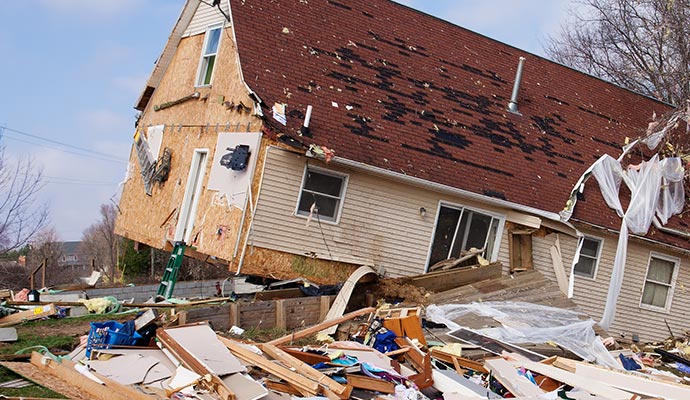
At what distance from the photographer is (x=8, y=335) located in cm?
1091

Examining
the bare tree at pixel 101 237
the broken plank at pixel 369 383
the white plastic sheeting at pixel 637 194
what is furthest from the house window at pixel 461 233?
the bare tree at pixel 101 237

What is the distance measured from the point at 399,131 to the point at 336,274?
3201 millimetres

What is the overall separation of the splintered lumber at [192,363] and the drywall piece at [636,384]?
187 inches

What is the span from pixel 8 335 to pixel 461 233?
9.32 metres

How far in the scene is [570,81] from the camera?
22.0 m

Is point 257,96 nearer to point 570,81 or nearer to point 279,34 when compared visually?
point 279,34

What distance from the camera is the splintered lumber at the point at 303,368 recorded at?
8844mm

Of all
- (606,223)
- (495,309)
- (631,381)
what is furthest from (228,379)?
(606,223)

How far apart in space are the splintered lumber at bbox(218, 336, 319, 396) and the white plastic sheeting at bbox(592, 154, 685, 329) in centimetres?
1056

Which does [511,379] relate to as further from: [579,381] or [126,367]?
[126,367]

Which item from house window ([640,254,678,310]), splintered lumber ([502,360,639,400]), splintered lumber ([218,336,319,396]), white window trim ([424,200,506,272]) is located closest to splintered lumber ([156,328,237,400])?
splintered lumber ([218,336,319,396])

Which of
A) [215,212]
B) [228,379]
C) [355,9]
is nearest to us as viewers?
[228,379]

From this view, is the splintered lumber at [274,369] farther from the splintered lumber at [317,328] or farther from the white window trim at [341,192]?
the white window trim at [341,192]

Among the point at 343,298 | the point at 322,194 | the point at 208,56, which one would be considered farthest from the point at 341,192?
the point at 208,56
